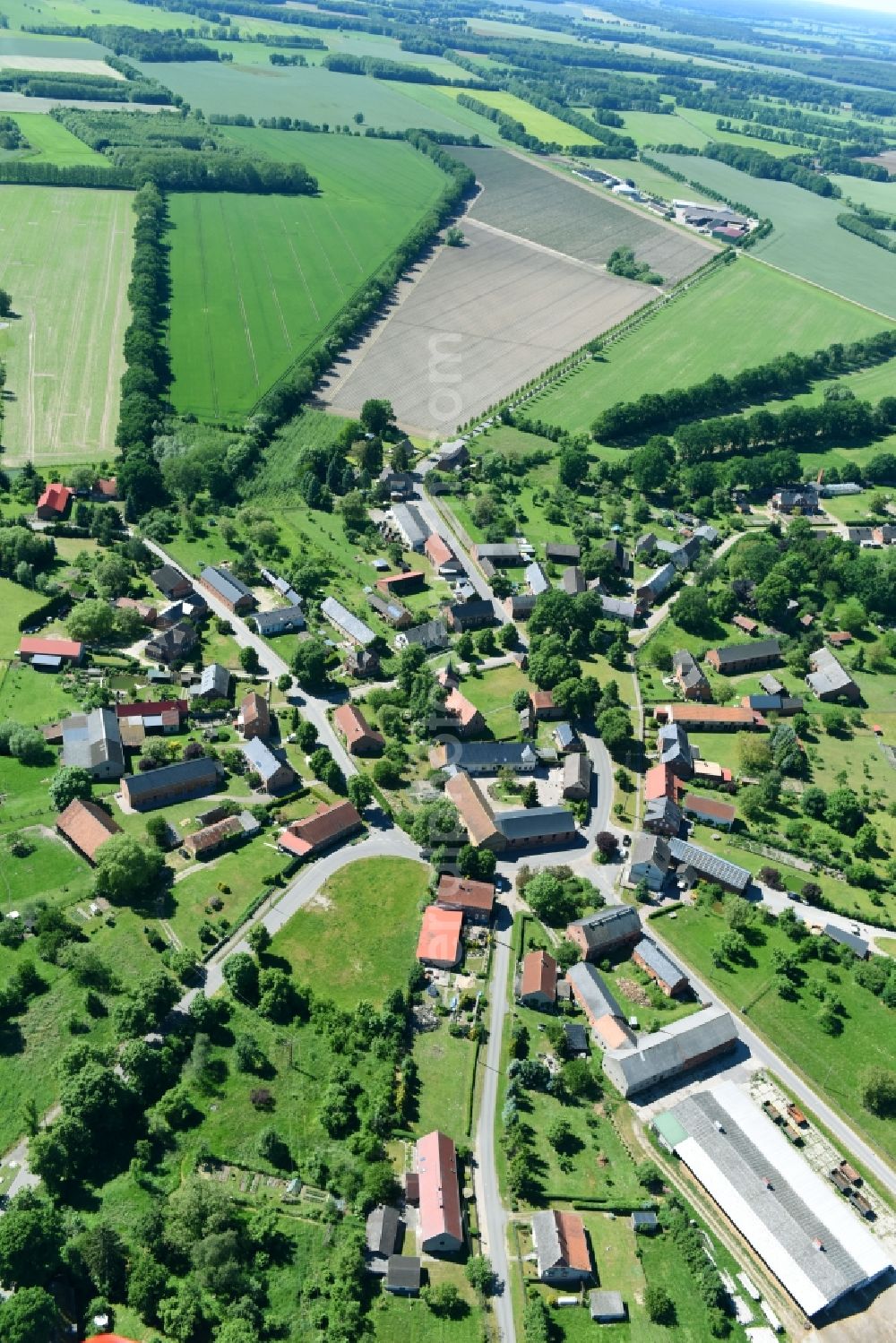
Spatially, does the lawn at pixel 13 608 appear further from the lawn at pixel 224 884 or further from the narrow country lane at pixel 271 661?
the lawn at pixel 224 884

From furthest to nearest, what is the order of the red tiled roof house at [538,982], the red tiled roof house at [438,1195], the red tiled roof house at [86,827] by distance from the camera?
1. the red tiled roof house at [86,827]
2. the red tiled roof house at [538,982]
3. the red tiled roof house at [438,1195]

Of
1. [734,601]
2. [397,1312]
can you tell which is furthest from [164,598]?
[397,1312]

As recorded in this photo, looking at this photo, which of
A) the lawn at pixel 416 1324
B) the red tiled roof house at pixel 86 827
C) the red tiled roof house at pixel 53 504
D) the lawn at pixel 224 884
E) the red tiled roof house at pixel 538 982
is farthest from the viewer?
the red tiled roof house at pixel 53 504

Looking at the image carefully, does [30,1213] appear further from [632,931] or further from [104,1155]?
[632,931]

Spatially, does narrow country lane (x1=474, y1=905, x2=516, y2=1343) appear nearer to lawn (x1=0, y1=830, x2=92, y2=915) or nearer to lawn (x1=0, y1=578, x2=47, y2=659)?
lawn (x1=0, y1=830, x2=92, y2=915)

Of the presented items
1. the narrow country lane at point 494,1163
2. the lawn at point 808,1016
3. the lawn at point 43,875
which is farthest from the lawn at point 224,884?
the lawn at point 808,1016

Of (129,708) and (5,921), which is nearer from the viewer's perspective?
(5,921)

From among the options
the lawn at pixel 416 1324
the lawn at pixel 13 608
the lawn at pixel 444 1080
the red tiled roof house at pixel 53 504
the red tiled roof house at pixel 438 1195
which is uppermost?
the red tiled roof house at pixel 53 504
